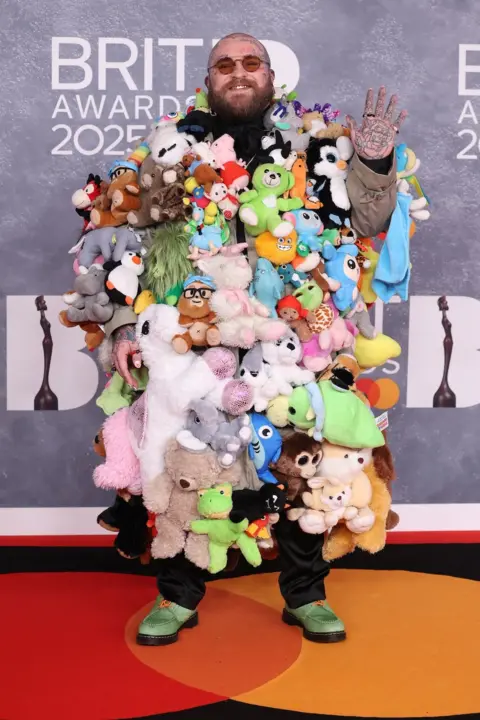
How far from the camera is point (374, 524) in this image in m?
2.73

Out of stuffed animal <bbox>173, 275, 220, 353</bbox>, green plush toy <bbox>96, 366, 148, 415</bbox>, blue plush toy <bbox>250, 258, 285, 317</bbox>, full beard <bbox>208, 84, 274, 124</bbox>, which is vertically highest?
full beard <bbox>208, 84, 274, 124</bbox>

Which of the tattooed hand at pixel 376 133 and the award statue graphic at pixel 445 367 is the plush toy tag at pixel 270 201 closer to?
the tattooed hand at pixel 376 133

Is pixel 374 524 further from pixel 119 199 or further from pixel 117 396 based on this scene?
pixel 119 199

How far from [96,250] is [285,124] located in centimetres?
64

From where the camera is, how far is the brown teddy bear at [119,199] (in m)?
2.70

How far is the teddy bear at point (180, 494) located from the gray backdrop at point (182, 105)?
4.23 feet

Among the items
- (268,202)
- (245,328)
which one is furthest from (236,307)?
(268,202)

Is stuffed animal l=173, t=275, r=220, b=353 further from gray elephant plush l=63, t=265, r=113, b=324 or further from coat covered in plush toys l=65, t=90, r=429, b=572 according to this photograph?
gray elephant plush l=63, t=265, r=113, b=324

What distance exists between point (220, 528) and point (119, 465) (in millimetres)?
337

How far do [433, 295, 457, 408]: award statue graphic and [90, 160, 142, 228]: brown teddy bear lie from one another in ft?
5.20

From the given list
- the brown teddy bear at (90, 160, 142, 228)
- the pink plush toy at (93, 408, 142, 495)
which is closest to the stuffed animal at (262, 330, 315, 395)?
the pink plush toy at (93, 408, 142, 495)

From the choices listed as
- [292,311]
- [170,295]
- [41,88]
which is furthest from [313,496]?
[41,88]

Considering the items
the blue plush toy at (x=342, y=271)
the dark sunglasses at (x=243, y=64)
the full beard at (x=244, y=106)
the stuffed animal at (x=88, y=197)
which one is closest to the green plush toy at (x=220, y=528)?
the blue plush toy at (x=342, y=271)

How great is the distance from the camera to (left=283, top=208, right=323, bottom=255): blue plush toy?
2.65m
